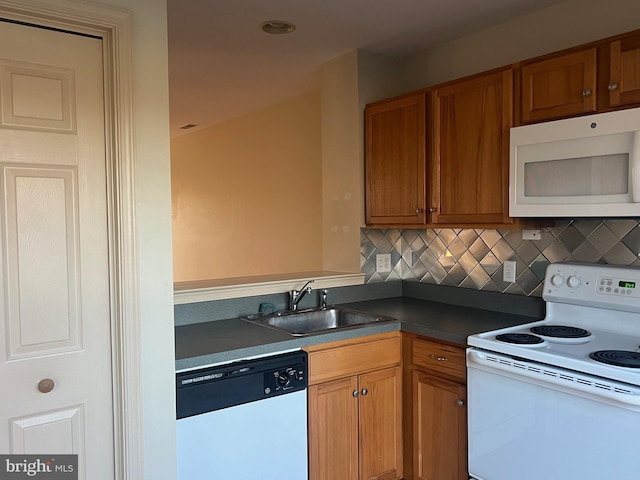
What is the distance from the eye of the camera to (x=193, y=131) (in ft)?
18.8

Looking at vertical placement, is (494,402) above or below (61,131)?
below

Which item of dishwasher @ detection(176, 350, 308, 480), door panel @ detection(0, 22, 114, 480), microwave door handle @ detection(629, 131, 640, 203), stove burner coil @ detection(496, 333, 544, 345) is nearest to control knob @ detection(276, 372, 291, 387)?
dishwasher @ detection(176, 350, 308, 480)

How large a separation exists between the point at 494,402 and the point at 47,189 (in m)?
1.78

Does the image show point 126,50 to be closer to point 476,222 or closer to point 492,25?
point 476,222

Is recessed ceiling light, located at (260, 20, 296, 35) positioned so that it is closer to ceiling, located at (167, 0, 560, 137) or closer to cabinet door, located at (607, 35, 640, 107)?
ceiling, located at (167, 0, 560, 137)

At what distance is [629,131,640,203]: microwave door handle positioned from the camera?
1.81m

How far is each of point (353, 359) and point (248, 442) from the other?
1.94ft

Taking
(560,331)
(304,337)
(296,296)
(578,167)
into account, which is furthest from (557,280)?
(296,296)

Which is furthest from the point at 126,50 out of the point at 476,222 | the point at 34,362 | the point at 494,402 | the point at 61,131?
the point at 494,402

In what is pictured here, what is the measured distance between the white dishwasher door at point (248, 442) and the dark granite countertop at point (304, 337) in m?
0.20

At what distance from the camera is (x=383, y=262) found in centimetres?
315

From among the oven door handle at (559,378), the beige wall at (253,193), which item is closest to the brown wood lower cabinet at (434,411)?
the oven door handle at (559,378)

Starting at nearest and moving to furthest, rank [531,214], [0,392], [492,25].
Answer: [0,392]
[531,214]
[492,25]

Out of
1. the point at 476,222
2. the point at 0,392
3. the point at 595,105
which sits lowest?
the point at 0,392
